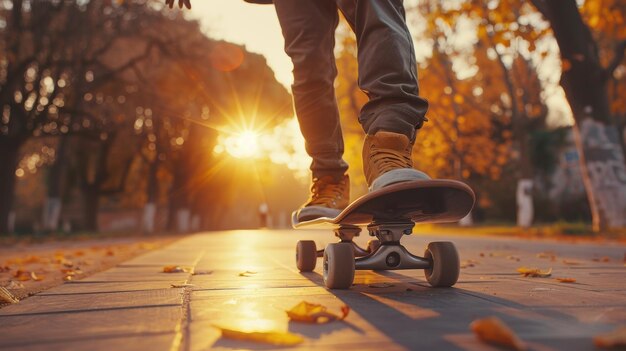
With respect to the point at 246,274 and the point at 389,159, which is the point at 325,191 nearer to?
the point at 246,274

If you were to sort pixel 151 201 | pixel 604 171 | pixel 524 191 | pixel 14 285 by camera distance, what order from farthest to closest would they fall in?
pixel 151 201 → pixel 524 191 → pixel 604 171 → pixel 14 285

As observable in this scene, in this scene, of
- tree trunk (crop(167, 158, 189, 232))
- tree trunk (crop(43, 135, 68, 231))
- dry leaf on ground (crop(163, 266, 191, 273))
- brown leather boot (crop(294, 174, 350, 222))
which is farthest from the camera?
tree trunk (crop(167, 158, 189, 232))

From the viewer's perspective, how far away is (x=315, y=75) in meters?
2.64

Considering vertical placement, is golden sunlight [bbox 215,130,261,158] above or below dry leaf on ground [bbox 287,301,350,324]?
above

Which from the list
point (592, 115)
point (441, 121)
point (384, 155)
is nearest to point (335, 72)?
point (384, 155)

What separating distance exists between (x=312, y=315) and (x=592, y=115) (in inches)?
385

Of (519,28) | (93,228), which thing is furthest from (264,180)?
(519,28)

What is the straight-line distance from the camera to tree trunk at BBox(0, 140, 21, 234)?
16.6 meters

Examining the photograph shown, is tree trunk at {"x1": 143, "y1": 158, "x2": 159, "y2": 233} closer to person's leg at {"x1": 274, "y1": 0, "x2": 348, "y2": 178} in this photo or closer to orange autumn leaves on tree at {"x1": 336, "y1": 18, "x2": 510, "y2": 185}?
orange autumn leaves on tree at {"x1": 336, "y1": 18, "x2": 510, "y2": 185}

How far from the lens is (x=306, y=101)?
8.91 ft

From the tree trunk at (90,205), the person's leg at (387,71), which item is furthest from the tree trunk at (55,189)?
the person's leg at (387,71)

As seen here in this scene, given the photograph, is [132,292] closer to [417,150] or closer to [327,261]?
[327,261]

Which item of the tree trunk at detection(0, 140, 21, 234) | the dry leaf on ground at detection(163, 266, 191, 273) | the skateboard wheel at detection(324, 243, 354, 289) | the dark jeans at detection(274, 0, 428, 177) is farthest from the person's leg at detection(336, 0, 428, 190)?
the tree trunk at detection(0, 140, 21, 234)

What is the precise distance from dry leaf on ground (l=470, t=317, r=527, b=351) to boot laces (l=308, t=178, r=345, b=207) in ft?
5.26
